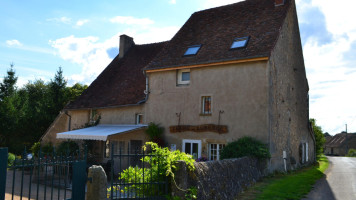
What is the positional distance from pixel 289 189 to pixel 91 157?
12.6 metres

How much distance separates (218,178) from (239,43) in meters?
9.16

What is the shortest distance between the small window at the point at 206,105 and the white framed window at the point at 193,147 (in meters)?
1.64

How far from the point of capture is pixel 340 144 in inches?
2923

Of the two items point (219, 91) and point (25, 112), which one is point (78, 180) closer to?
point (219, 91)

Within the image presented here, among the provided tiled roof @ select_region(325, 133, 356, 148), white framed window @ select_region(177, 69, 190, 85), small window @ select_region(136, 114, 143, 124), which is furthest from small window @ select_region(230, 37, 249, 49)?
tiled roof @ select_region(325, 133, 356, 148)

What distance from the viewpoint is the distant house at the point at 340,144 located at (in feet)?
235

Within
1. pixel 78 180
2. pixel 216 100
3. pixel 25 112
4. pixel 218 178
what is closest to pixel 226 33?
pixel 216 100

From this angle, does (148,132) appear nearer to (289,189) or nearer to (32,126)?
(289,189)

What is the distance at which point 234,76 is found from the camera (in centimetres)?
1595

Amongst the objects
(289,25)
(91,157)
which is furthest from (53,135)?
(289,25)

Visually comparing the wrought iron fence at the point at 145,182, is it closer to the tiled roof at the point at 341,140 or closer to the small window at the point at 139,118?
the small window at the point at 139,118

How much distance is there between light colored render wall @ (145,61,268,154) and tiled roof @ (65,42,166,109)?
184cm

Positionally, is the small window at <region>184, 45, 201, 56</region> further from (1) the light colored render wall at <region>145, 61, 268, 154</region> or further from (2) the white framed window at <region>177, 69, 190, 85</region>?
(1) the light colored render wall at <region>145, 61, 268, 154</region>

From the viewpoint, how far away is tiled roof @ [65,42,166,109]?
20.6 m
